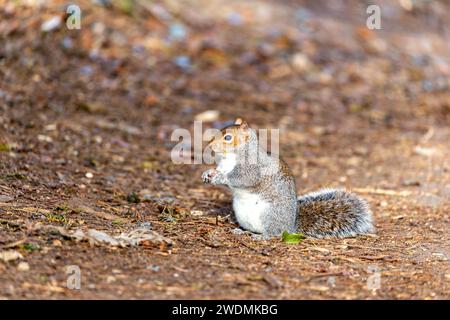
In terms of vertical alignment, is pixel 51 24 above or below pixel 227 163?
above

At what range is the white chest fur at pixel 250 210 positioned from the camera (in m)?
4.67

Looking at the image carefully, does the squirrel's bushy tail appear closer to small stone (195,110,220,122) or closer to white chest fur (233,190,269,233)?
white chest fur (233,190,269,233)

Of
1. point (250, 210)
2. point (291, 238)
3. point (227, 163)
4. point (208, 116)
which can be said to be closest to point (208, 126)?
point (208, 116)

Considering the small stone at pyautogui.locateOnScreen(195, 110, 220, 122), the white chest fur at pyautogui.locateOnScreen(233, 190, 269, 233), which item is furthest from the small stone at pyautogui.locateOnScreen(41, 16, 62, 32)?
the white chest fur at pyautogui.locateOnScreen(233, 190, 269, 233)

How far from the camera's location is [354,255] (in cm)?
434

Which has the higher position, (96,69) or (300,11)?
(300,11)

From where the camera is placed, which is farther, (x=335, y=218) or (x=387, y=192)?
(x=387, y=192)

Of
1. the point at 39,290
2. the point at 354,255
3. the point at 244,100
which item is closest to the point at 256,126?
the point at 244,100

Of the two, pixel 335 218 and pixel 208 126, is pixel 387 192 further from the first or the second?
pixel 208 126

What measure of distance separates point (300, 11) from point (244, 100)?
10.5 ft

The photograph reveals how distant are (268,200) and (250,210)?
135mm

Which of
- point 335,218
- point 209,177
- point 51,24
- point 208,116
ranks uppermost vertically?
point 51,24

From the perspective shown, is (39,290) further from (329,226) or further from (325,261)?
(329,226)

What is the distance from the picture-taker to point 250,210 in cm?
470
